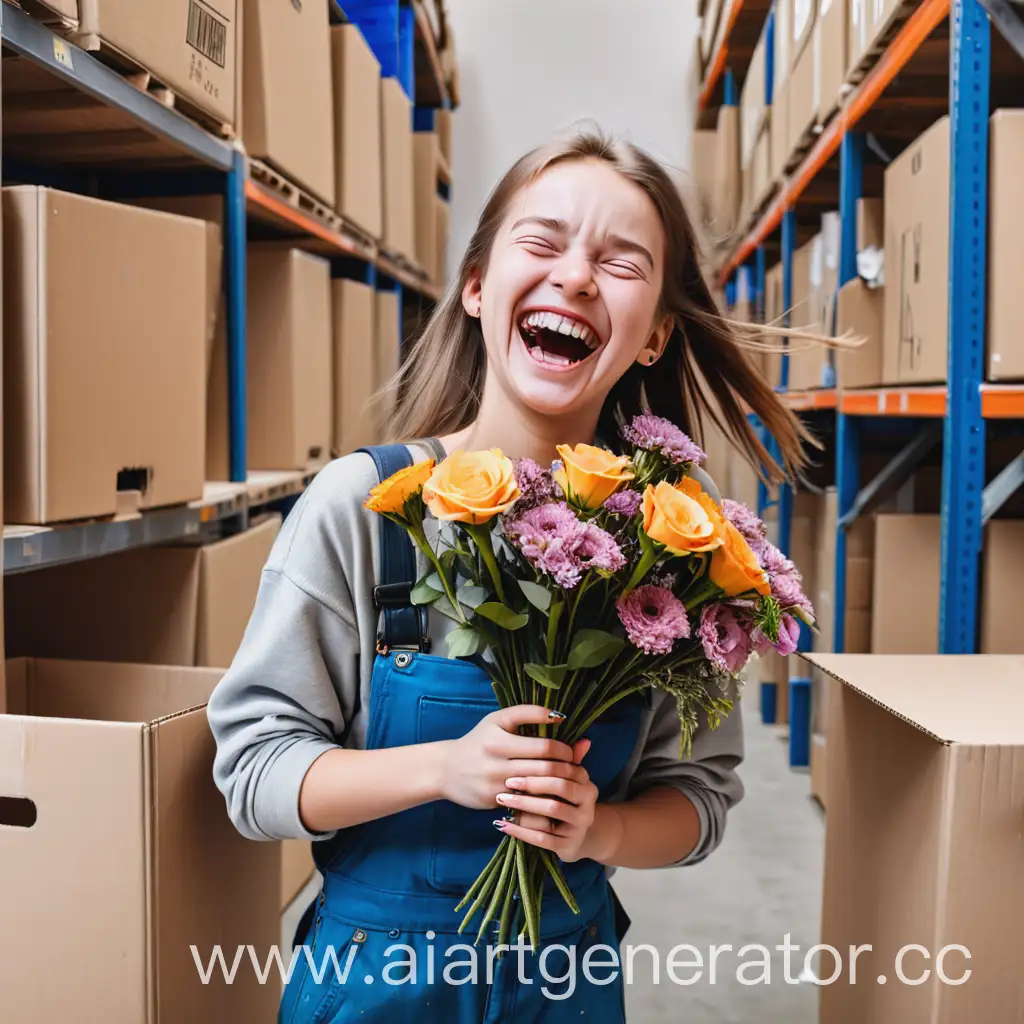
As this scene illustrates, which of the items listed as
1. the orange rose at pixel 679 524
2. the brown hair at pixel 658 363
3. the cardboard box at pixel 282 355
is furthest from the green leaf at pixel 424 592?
the cardboard box at pixel 282 355

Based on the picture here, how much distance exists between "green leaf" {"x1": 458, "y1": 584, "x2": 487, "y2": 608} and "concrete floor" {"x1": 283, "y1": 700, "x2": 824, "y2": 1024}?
1.32 meters

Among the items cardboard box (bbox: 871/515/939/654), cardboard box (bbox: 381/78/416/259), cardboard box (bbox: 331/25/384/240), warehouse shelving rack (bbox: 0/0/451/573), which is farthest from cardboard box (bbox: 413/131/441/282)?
cardboard box (bbox: 871/515/939/654)

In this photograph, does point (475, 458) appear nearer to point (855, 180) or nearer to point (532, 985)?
point (532, 985)

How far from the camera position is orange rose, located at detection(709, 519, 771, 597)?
2.73 feet

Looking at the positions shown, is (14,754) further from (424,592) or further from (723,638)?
(723,638)

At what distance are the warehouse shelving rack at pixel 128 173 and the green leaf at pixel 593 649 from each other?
79 centimetres

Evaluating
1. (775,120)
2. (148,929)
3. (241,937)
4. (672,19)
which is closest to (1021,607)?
(241,937)

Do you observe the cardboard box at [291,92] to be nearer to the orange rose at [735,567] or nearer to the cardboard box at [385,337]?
the cardboard box at [385,337]

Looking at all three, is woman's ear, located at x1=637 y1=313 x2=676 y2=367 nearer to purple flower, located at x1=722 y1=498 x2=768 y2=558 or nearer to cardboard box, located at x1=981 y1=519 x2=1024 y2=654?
purple flower, located at x1=722 y1=498 x2=768 y2=558

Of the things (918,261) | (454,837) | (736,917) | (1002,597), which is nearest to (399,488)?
(454,837)

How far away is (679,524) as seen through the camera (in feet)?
2.64

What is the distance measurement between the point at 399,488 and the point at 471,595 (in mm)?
121

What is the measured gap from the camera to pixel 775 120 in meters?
3.84

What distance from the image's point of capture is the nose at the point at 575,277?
1101 mm
